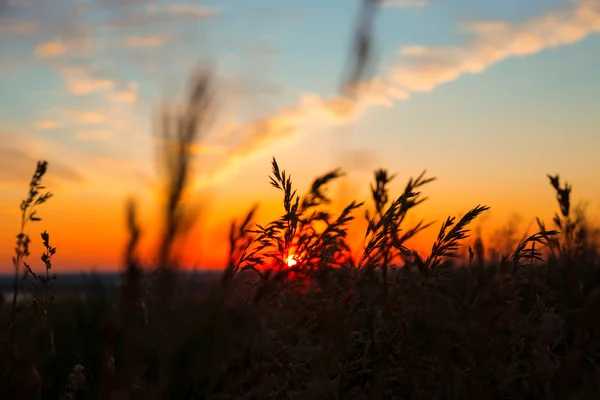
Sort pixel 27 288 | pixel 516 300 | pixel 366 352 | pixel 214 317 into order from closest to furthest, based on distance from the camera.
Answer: pixel 214 317 → pixel 516 300 → pixel 366 352 → pixel 27 288

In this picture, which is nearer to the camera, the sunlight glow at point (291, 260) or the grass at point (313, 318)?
the grass at point (313, 318)

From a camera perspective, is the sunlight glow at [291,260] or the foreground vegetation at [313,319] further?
the sunlight glow at [291,260]

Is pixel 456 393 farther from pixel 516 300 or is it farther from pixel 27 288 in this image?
pixel 27 288

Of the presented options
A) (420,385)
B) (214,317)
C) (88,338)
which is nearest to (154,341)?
(214,317)

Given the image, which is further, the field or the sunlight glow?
the sunlight glow

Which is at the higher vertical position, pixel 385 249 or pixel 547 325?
pixel 385 249

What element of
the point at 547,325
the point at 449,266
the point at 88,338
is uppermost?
the point at 449,266

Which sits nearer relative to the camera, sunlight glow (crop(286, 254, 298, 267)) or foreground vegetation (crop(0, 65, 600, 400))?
foreground vegetation (crop(0, 65, 600, 400))

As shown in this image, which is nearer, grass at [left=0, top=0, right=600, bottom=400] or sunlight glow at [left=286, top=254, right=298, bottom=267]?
grass at [left=0, top=0, right=600, bottom=400]

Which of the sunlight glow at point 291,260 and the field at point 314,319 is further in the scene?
the sunlight glow at point 291,260

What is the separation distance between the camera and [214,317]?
6.63 ft

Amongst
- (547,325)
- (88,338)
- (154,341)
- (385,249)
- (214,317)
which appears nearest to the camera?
(154,341)

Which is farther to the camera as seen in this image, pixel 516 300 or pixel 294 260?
pixel 294 260

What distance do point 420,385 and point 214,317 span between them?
1.25 m
